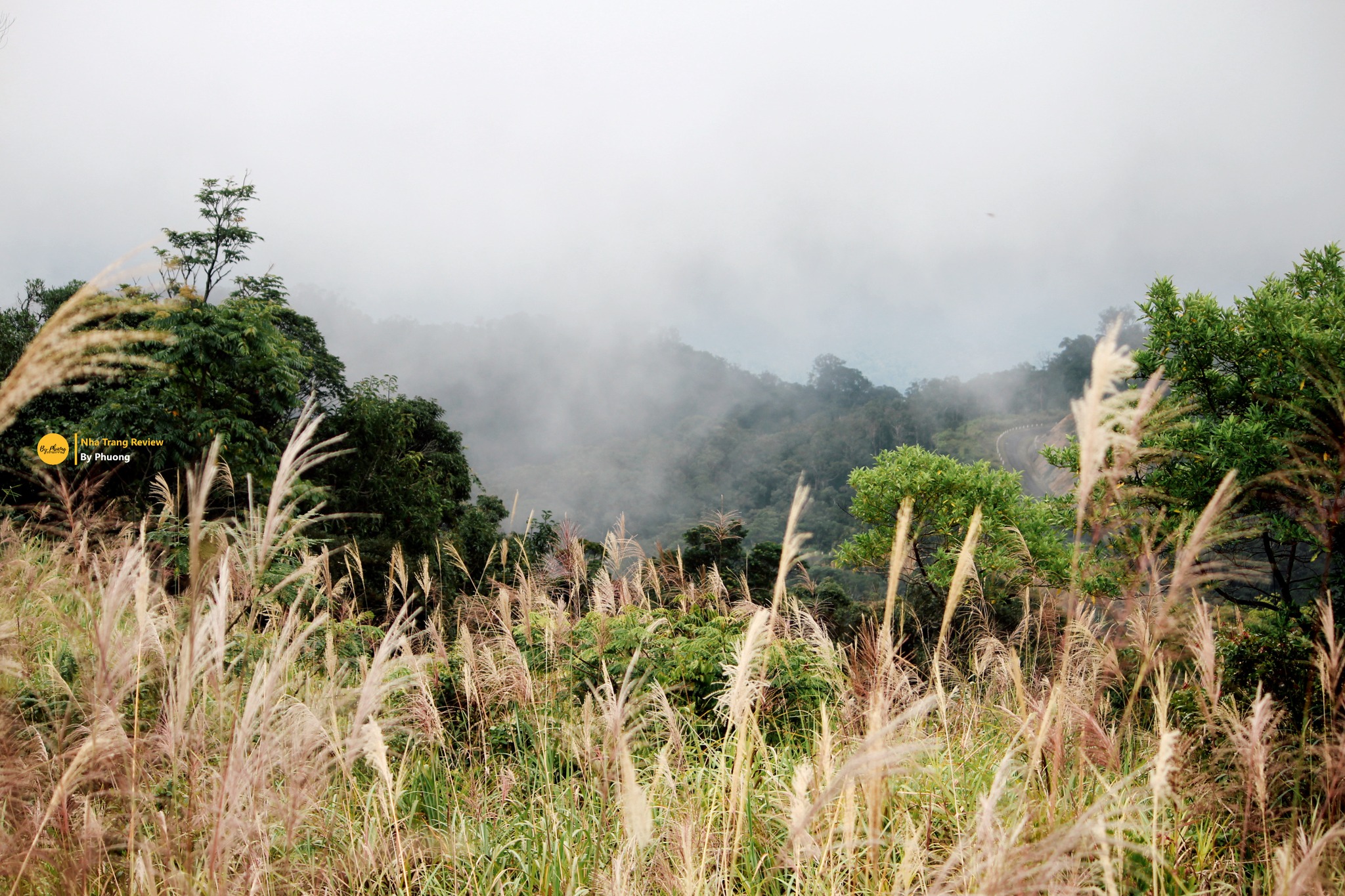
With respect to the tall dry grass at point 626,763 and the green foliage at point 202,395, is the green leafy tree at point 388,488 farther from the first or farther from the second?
the tall dry grass at point 626,763

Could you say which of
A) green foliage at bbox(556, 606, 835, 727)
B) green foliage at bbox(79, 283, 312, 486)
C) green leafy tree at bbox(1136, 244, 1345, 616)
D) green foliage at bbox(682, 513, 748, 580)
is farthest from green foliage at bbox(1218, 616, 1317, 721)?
green foliage at bbox(79, 283, 312, 486)

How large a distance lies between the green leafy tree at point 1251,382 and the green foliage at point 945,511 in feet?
18.5

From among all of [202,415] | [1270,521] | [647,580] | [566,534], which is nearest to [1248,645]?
[647,580]

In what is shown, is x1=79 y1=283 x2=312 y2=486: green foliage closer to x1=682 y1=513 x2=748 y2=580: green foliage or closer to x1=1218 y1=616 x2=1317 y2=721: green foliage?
x1=682 y1=513 x2=748 y2=580: green foliage

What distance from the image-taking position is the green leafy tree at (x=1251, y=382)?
795 cm

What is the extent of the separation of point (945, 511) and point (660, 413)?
112 meters

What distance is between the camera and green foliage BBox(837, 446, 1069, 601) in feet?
53.6

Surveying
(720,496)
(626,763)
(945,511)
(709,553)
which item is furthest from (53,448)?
(720,496)

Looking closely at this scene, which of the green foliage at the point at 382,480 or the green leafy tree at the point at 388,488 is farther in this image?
the green foliage at the point at 382,480

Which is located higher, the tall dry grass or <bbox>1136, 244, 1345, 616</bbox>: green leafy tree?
<bbox>1136, 244, 1345, 616</bbox>: green leafy tree

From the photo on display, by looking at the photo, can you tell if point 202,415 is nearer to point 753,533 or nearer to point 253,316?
point 253,316

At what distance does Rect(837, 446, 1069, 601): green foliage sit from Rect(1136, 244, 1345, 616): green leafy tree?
5649 mm

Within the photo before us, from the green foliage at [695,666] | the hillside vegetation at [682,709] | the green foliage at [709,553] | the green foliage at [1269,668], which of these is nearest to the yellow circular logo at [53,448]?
the hillside vegetation at [682,709]

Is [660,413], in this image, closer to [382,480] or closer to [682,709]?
[382,480]
